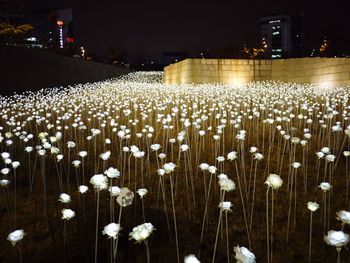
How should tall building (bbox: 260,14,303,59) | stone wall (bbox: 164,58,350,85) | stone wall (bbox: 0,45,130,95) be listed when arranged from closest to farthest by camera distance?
stone wall (bbox: 0,45,130,95), stone wall (bbox: 164,58,350,85), tall building (bbox: 260,14,303,59)

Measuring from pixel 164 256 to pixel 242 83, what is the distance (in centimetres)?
Result: 2587

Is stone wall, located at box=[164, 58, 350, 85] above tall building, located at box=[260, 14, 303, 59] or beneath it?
beneath

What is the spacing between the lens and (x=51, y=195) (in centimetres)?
550

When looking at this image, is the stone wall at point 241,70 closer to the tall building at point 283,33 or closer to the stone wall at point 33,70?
the stone wall at point 33,70

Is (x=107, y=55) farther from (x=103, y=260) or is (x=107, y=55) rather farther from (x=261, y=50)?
(x=103, y=260)

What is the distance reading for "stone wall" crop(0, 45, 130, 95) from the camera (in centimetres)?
2148

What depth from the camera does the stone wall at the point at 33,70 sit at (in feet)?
70.5

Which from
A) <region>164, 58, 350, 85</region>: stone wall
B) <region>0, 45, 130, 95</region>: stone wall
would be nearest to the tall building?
<region>164, 58, 350, 85</region>: stone wall

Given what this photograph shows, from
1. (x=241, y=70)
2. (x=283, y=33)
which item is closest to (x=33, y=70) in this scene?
(x=241, y=70)

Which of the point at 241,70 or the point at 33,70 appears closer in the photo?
the point at 33,70

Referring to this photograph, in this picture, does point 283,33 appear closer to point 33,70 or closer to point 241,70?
point 241,70

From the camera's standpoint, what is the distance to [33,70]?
25.2 metres

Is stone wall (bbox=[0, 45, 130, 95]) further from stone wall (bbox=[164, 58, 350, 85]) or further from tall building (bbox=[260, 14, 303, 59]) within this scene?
tall building (bbox=[260, 14, 303, 59])

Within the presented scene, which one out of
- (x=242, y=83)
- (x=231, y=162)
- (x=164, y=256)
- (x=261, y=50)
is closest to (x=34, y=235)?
(x=164, y=256)
